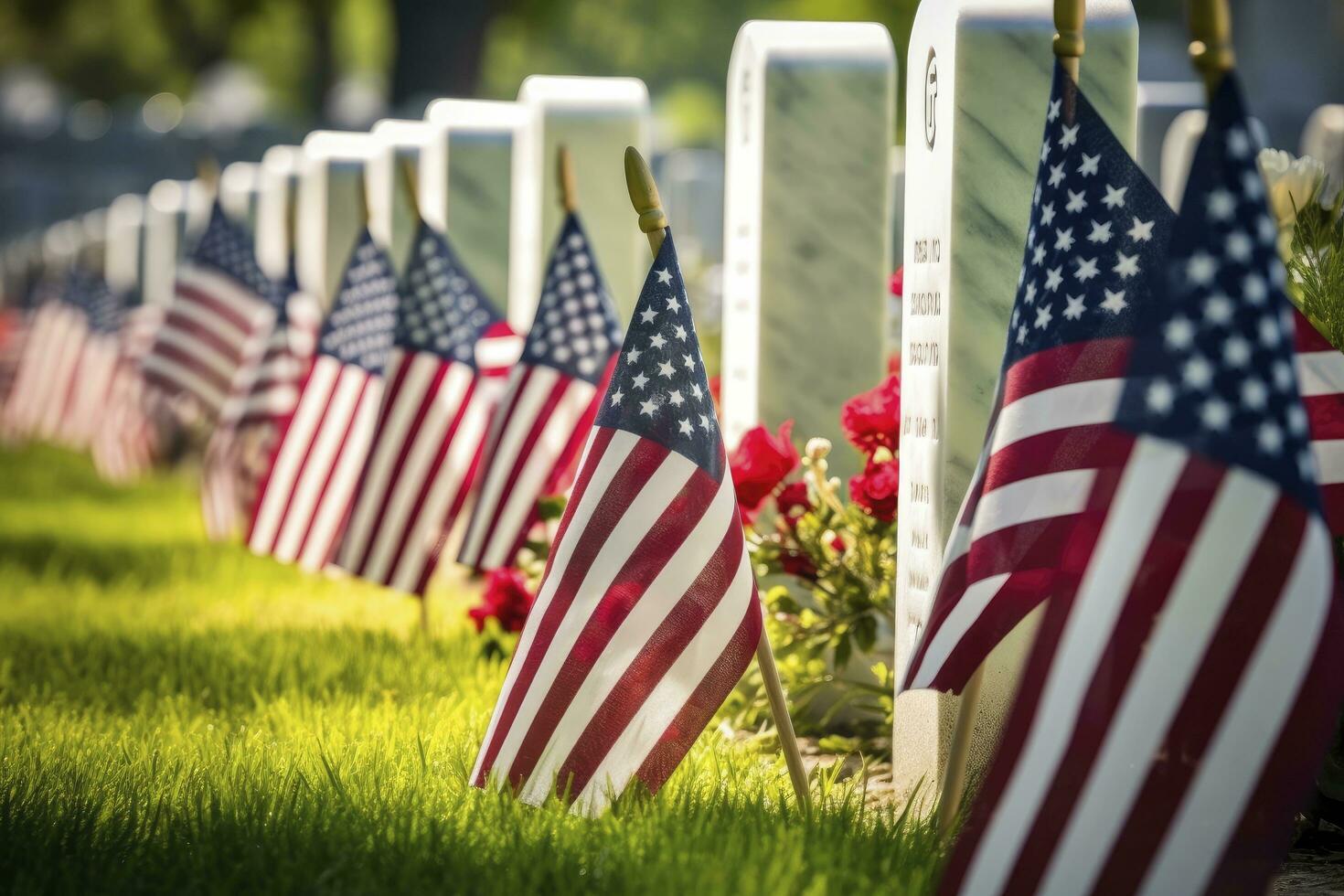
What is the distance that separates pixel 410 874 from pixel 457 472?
12.2 ft

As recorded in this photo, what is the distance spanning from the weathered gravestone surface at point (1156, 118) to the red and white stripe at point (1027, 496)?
22.5ft

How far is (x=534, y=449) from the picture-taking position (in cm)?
659

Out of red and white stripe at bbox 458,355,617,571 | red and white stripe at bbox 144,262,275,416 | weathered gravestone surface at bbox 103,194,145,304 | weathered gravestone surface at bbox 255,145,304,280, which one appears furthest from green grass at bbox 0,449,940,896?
weathered gravestone surface at bbox 103,194,145,304

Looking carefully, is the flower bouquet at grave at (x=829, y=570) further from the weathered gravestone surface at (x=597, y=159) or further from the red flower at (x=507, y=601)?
the weathered gravestone surface at (x=597, y=159)

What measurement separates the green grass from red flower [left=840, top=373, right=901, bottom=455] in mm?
916

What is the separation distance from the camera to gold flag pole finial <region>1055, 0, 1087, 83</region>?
3721 millimetres

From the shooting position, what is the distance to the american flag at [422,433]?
23.5 feet

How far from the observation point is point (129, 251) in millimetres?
21703

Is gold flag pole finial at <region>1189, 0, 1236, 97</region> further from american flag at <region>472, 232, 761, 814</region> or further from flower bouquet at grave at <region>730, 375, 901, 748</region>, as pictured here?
flower bouquet at grave at <region>730, 375, 901, 748</region>

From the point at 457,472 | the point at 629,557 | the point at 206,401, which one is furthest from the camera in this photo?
the point at 206,401

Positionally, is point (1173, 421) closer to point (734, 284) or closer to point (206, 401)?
point (734, 284)

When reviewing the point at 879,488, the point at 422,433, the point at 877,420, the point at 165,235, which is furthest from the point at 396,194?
the point at 165,235

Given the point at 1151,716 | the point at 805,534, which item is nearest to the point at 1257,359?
the point at 1151,716

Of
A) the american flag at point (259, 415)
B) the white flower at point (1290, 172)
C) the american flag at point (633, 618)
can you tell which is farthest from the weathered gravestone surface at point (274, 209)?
the american flag at point (633, 618)
